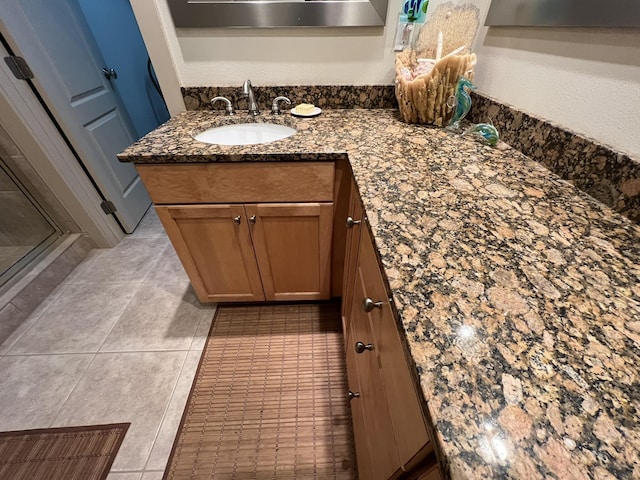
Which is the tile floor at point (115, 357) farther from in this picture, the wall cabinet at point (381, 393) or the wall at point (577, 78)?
the wall at point (577, 78)

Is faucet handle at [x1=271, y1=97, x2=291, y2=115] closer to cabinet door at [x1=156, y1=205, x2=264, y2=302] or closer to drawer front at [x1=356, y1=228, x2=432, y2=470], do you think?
cabinet door at [x1=156, y1=205, x2=264, y2=302]

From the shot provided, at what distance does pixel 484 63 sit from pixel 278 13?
2.64ft

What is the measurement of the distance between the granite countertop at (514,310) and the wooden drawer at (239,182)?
251 millimetres

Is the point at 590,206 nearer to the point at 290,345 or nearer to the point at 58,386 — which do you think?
the point at 290,345

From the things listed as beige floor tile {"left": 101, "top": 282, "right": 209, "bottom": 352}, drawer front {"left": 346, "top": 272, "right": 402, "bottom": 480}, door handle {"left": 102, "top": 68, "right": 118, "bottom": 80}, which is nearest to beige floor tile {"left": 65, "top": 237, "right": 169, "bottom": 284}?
beige floor tile {"left": 101, "top": 282, "right": 209, "bottom": 352}

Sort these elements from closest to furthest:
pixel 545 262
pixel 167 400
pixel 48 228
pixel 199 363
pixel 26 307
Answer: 1. pixel 545 262
2. pixel 167 400
3. pixel 199 363
4. pixel 26 307
5. pixel 48 228

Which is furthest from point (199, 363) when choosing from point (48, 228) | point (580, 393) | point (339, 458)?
point (48, 228)

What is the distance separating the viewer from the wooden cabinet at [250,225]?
91 centimetres

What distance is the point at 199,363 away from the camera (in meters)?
1.20

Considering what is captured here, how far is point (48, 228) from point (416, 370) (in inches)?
89.3

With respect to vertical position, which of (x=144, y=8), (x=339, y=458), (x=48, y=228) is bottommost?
(x=339, y=458)

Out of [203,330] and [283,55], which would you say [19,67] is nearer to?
[283,55]

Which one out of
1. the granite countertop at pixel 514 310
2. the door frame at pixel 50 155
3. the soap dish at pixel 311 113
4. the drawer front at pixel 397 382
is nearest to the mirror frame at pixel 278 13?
the soap dish at pixel 311 113

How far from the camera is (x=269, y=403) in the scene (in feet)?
3.52
